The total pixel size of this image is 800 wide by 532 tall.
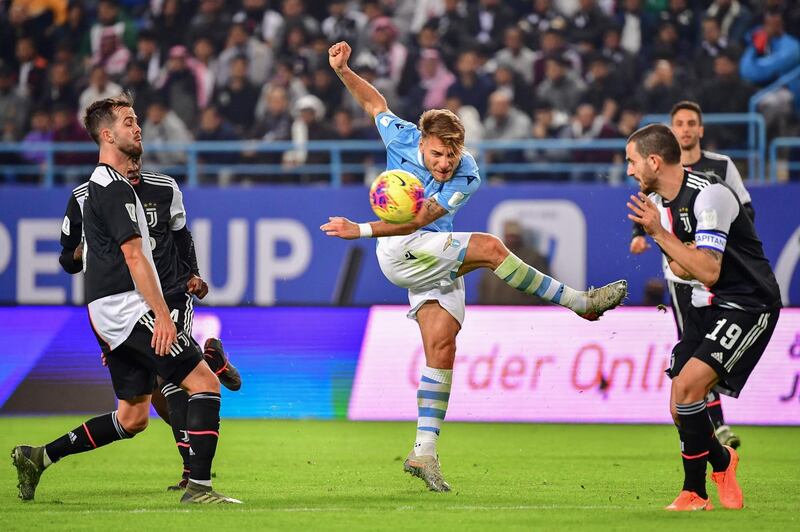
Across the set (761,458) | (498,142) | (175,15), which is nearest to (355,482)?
(761,458)

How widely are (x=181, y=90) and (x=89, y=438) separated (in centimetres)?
1076

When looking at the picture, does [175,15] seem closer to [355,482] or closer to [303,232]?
[303,232]

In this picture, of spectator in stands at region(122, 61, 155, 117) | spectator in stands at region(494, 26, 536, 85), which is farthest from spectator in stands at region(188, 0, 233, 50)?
spectator in stands at region(494, 26, 536, 85)

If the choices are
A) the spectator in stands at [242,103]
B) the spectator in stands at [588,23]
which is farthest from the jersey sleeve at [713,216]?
the spectator in stands at [242,103]

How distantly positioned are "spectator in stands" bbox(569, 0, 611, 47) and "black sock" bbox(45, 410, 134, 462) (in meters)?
11.2

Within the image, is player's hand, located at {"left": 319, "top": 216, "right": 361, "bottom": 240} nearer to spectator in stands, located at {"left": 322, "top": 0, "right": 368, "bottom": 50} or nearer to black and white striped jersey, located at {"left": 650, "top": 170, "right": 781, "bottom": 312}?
black and white striped jersey, located at {"left": 650, "top": 170, "right": 781, "bottom": 312}

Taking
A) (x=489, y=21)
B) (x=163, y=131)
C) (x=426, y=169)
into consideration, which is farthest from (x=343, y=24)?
(x=426, y=169)

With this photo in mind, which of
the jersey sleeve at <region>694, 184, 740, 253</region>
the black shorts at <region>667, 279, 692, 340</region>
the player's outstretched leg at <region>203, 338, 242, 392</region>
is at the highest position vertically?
the jersey sleeve at <region>694, 184, 740, 253</region>

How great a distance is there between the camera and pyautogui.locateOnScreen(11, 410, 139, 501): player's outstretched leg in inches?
290

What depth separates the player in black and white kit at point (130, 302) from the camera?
687 cm

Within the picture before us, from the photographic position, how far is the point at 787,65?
642 inches

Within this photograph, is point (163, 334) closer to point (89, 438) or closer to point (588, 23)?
point (89, 438)

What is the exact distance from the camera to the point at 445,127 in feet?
25.9

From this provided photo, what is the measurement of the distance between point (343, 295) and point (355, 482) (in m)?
8.15
